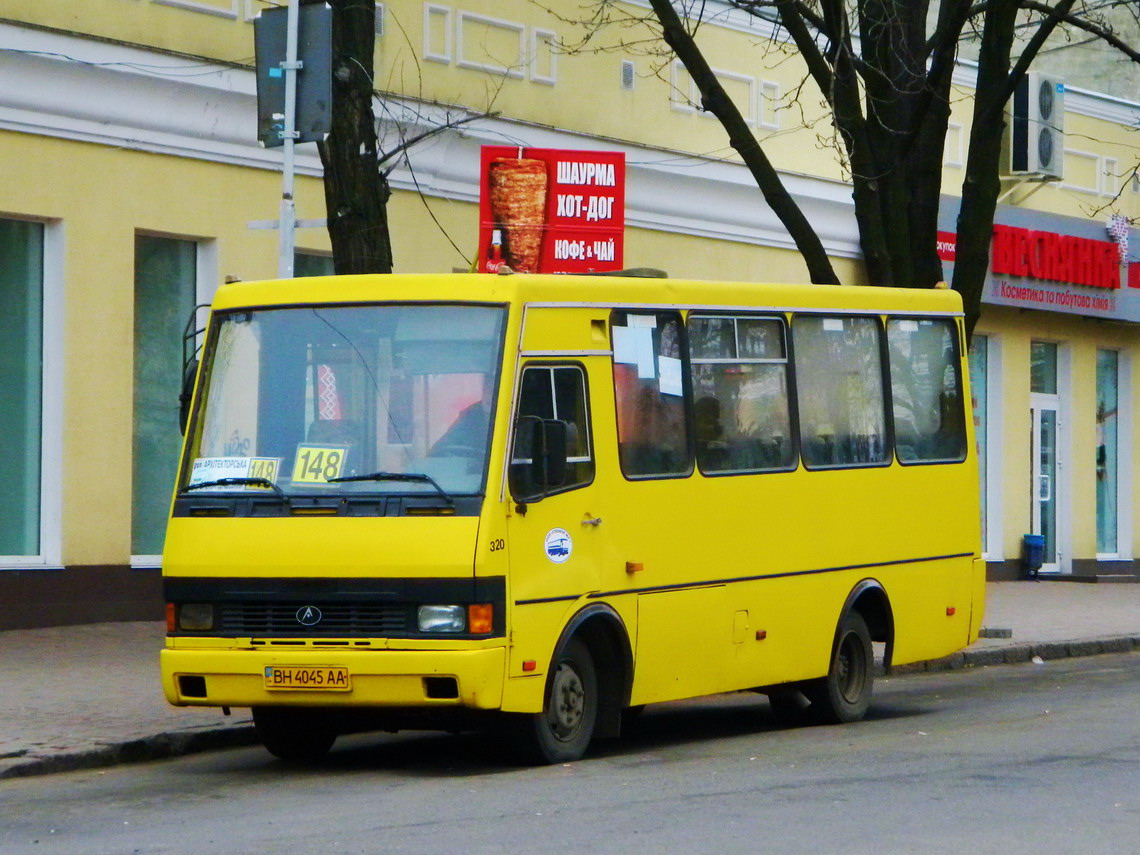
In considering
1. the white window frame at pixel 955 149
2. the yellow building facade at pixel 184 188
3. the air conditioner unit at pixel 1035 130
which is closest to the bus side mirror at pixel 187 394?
the yellow building facade at pixel 184 188

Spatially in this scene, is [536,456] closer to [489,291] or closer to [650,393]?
[489,291]

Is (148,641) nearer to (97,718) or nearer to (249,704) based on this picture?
(97,718)

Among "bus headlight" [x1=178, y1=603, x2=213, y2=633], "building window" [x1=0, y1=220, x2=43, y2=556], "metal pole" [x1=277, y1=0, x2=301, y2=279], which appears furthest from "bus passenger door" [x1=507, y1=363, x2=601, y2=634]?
"building window" [x1=0, y1=220, x2=43, y2=556]

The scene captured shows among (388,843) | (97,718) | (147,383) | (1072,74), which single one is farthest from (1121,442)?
(388,843)

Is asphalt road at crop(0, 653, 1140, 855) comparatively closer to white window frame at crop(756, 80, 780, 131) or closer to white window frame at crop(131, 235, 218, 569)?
white window frame at crop(131, 235, 218, 569)

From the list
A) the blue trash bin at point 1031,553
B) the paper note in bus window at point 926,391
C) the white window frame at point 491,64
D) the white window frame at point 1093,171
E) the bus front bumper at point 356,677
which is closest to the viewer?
the bus front bumper at point 356,677

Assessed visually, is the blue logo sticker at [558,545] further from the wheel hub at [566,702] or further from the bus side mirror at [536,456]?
the wheel hub at [566,702]

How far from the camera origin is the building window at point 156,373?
1797 centimetres

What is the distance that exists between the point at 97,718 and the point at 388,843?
14.5 feet

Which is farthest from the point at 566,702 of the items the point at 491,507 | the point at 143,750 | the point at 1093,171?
the point at 1093,171

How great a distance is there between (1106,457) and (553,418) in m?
23.2

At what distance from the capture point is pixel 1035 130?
29.2m

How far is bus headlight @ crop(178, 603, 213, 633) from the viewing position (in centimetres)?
1020

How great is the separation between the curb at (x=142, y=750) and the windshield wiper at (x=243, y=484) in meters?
1.50
